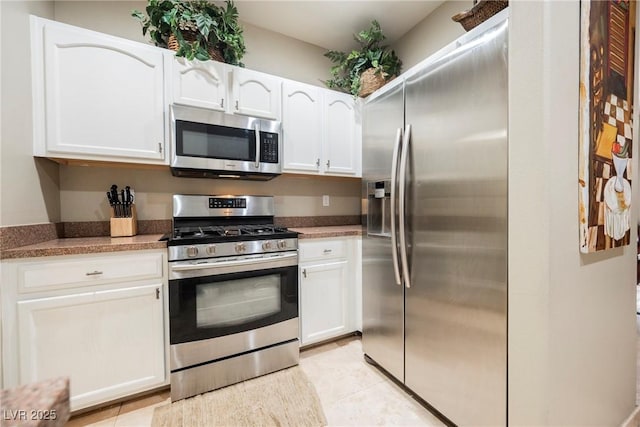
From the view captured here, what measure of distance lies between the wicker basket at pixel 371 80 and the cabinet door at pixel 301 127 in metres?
0.39

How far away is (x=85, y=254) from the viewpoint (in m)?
1.44

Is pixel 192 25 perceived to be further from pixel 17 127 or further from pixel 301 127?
pixel 17 127

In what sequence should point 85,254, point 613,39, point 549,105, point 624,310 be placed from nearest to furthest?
point 549,105
point 613,39
point 624,310
point 85,254

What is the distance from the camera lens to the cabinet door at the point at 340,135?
8.00 feet

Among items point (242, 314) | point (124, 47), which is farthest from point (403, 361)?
point (124, 47)

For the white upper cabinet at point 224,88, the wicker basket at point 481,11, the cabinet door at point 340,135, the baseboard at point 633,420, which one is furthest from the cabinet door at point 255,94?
the baseboard at point 633,420

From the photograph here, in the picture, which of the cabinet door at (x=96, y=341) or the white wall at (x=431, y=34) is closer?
the cabinet door at (x=96, y=341)

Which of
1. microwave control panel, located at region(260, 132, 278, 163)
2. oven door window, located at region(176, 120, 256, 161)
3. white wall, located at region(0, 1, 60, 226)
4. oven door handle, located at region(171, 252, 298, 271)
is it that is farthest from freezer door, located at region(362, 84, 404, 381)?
white wall, located at region(0, 1, 60, 226)

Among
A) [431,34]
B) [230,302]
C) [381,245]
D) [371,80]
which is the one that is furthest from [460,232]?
[431,34]

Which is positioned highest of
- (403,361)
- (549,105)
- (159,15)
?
(159,15)

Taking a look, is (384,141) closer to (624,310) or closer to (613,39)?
(613,39)

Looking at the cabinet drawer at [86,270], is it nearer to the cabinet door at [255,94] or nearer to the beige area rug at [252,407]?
the beige area rug at [252,407]

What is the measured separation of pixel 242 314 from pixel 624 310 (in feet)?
6.70

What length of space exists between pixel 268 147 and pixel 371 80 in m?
1.07
